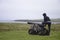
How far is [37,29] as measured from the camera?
8.75 feet

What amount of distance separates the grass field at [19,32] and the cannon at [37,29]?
78 millimetres

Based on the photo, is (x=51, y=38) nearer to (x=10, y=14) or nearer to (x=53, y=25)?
(x=53, y=25)

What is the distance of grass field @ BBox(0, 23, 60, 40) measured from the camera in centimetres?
259

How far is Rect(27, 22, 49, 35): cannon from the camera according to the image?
2.62 metres

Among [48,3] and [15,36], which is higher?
[48,3]

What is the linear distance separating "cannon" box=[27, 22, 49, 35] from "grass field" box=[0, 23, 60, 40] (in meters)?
0.08

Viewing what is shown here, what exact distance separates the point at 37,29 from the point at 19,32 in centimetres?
38

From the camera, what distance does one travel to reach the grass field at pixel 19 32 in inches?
102

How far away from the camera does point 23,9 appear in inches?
103

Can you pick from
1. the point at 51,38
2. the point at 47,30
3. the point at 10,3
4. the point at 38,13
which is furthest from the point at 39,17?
the point at 10,3

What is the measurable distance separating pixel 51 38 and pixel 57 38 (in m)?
0.12

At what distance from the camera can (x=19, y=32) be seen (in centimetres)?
261

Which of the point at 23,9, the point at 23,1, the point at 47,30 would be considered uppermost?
the point at 23,1

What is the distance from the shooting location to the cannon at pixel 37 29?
103 inches
